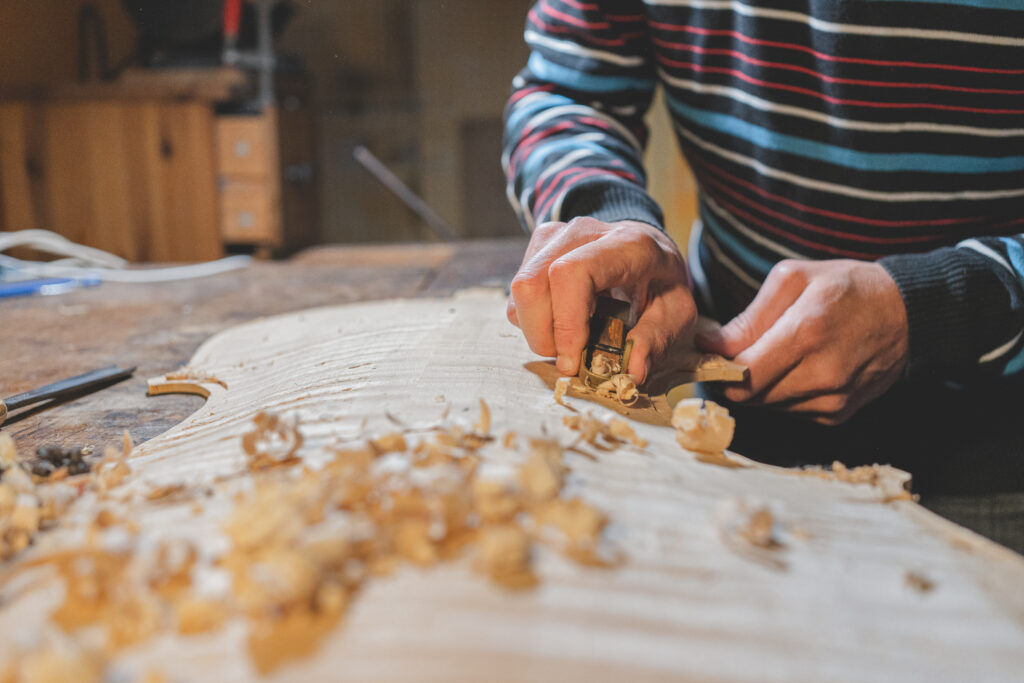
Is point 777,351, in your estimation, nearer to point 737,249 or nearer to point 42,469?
point 737,249

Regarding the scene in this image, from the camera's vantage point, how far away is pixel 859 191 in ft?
3.27

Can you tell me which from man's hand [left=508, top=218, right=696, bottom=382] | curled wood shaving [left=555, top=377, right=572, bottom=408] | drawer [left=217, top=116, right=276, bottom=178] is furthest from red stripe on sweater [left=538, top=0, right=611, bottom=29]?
drawer [left=217, top=116, right=276, bottom=178]

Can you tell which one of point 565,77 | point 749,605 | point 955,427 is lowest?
point 955,427

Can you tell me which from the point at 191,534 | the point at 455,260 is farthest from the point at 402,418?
the point at 455,260

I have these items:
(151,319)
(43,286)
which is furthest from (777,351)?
(43,286)

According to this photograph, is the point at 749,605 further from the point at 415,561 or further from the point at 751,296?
the point at 751,296

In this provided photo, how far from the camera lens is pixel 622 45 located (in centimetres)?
114

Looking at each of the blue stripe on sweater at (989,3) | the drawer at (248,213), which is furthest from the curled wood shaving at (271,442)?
the drawer at (248,213)

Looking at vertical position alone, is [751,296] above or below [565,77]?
below

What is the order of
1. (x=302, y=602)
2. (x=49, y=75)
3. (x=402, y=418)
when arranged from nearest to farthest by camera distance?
1. (x=302, y=602)
2. (x=402, y=418)
3. (x=49, y=75)

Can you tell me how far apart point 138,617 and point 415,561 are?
0.15m

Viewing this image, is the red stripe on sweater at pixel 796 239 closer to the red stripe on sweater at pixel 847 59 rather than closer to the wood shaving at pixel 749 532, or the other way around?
the red stripe on sweater at pixel 847 59

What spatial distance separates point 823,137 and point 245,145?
197 cm

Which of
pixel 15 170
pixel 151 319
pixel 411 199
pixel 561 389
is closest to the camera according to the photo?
pixel 561 389
